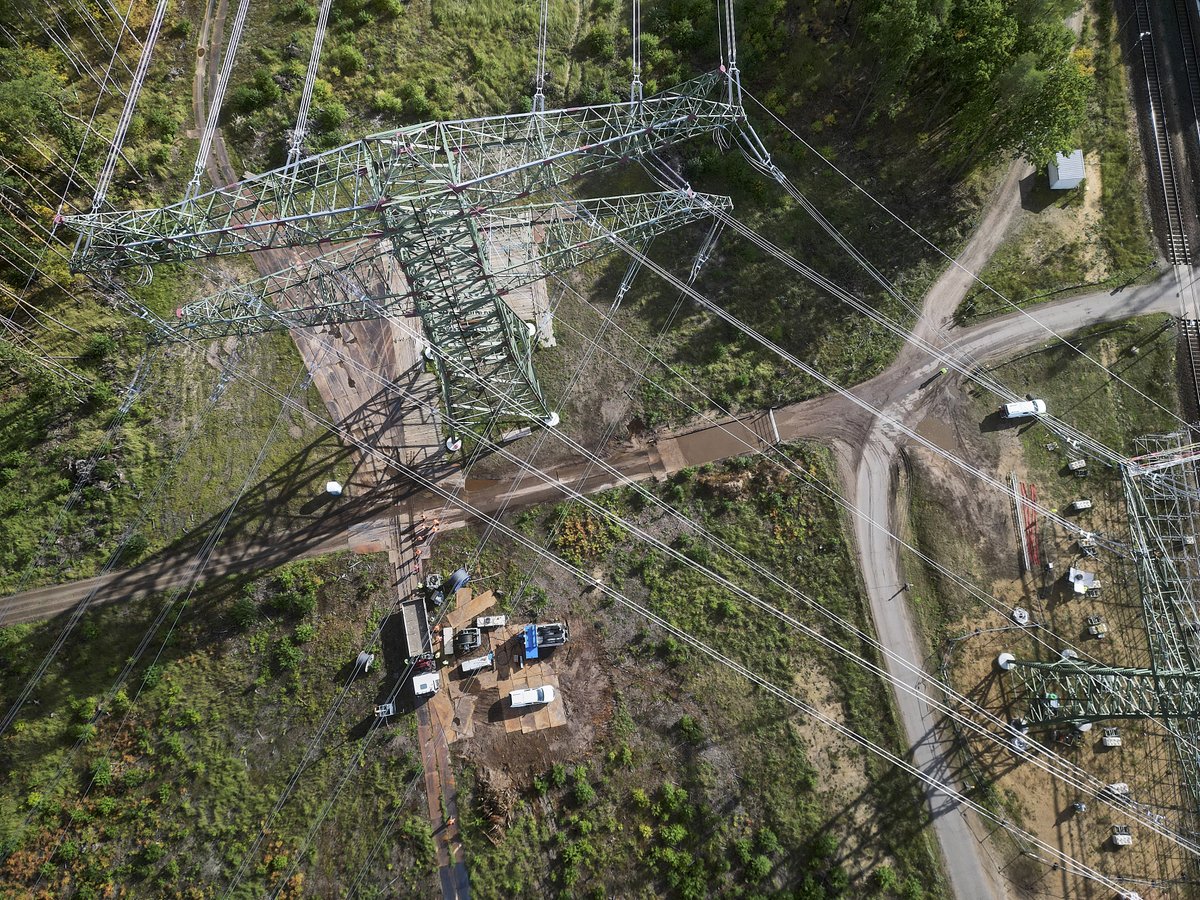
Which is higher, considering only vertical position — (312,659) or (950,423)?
(950,423)

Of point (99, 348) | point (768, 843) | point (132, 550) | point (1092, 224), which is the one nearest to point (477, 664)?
point (768, 843)

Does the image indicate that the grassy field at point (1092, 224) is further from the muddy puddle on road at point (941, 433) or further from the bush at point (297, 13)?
the bush at point (297, 13)

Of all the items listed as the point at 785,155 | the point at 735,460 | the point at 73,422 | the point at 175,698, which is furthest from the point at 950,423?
the point at 73,422

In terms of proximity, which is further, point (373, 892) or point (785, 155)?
point (785, 155)

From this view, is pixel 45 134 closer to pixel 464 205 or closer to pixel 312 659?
pixel 464 205

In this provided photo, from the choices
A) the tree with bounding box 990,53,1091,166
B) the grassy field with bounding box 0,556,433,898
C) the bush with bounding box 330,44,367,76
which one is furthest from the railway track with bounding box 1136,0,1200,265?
the grassy field with bounding box 0,556,433,898

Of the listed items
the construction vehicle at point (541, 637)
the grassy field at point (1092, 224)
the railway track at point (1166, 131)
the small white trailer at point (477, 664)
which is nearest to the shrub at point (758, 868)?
the construction vehicle at point (541, 637)

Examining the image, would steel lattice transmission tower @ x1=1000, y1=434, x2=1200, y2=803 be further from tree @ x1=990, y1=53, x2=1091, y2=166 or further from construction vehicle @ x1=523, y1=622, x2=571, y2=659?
construction vehicle @ x1=523, y1=622, x2=571, y2=659
